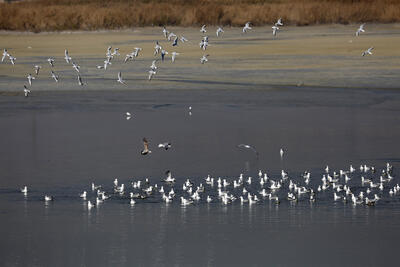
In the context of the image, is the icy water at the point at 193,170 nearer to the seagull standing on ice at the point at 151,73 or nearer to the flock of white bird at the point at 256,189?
the flock of white bird at the point at 256,189

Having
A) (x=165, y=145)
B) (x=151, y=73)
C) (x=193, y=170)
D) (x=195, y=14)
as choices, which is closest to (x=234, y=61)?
(x=151, y=73)

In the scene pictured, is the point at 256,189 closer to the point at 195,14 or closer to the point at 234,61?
the point at 234,61

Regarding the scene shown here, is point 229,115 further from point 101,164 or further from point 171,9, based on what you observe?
point 171,9

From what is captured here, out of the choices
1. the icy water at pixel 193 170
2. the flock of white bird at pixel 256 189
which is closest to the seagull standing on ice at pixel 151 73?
the icy water at pixel 193 170

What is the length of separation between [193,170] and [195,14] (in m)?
50.4

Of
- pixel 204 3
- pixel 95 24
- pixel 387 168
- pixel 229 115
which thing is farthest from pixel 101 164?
pixel 204 3

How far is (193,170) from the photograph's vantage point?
1770cm

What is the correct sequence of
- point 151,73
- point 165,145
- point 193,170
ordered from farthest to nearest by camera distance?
1. point 151,73
2. point 165,145
3. point 193,170

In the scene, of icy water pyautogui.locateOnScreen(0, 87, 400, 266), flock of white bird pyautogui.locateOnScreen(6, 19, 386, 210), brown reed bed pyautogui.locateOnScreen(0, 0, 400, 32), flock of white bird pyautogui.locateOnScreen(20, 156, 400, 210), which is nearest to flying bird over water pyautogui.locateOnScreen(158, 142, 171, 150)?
icy water pyautogui.locateOnScreen(0, 87, 400, 266)

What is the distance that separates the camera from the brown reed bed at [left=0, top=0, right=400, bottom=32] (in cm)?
6431

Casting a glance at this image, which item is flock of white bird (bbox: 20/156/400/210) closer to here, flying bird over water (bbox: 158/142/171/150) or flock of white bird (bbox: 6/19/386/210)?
flock of white bird (bbox: 6/19/386/210)

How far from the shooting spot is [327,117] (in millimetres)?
24547

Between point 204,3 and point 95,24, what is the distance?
904 cm

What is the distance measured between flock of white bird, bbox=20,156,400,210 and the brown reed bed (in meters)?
46.7
